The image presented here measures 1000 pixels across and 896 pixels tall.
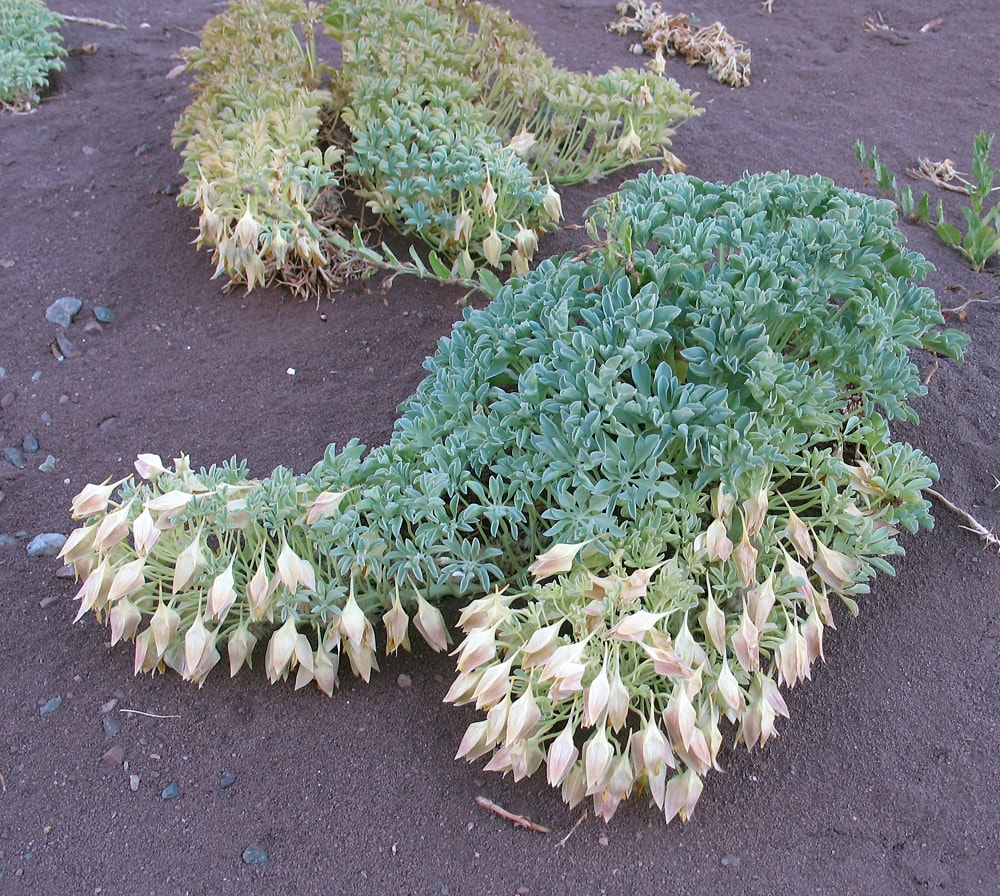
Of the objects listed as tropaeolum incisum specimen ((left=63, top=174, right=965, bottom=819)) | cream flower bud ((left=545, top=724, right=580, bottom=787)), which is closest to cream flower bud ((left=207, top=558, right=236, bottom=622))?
tropaeolum incisum specimen ((left=63, top=174, right=965, bottom=819))

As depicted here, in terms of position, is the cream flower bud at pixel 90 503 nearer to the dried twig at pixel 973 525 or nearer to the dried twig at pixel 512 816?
the dried twig at pixel 512 816

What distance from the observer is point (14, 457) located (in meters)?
3.16

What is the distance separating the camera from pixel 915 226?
158 inches

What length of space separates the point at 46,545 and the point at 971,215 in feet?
12.0

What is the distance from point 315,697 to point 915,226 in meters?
3.26

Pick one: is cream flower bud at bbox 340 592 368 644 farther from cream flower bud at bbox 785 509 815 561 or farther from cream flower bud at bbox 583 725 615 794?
cream flower bud at bbox 785 509 815 561

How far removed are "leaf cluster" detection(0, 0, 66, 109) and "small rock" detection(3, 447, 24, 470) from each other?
2.79 m

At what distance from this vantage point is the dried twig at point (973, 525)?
2705mm

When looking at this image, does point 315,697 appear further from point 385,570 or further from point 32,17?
point 32,17

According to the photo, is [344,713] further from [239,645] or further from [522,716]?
→ [522,716]

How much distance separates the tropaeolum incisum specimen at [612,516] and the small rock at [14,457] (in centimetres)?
88

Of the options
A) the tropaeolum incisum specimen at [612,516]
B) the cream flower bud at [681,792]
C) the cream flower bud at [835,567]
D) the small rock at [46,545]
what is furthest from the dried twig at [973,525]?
the small rock at [46,545]

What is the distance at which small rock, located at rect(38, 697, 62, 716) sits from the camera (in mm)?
2413

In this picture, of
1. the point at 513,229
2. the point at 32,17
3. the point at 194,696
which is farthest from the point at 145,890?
the point at 32,17
